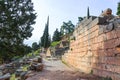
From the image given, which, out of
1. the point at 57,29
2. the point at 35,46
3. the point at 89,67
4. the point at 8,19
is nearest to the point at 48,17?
the point at 57,29

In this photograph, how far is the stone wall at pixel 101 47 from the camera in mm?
6453

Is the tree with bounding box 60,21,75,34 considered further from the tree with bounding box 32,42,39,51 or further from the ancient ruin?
the ancient ruin

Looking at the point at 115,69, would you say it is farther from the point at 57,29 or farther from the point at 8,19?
the point at 57,29

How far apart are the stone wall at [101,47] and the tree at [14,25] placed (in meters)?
15.9

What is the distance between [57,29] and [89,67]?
187 feet

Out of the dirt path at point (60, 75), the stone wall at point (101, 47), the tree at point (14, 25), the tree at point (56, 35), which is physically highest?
the tree at point (56, 35)

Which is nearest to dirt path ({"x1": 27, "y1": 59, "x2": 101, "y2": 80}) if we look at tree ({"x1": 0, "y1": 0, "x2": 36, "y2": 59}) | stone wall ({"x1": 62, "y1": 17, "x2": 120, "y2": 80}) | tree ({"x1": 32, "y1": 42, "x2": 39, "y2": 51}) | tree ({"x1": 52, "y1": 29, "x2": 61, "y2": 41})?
stone wall ({"x1": 62, "y1": 17, "x2": 120, "y2": 80})

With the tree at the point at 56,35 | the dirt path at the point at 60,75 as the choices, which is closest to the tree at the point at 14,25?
the dirt path at the point at 60,75

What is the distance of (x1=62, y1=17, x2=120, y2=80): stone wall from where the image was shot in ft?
21.2

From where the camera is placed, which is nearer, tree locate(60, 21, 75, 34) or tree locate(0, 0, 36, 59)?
tree locate(0, 0, 36, 59)

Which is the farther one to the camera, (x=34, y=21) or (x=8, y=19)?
(x=34, y=21)

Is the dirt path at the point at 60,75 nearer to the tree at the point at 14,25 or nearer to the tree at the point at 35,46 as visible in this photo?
the tree at the point at 14,25

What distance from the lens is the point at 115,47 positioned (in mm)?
6445

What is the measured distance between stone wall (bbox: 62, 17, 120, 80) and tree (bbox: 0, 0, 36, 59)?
52.0 feet
